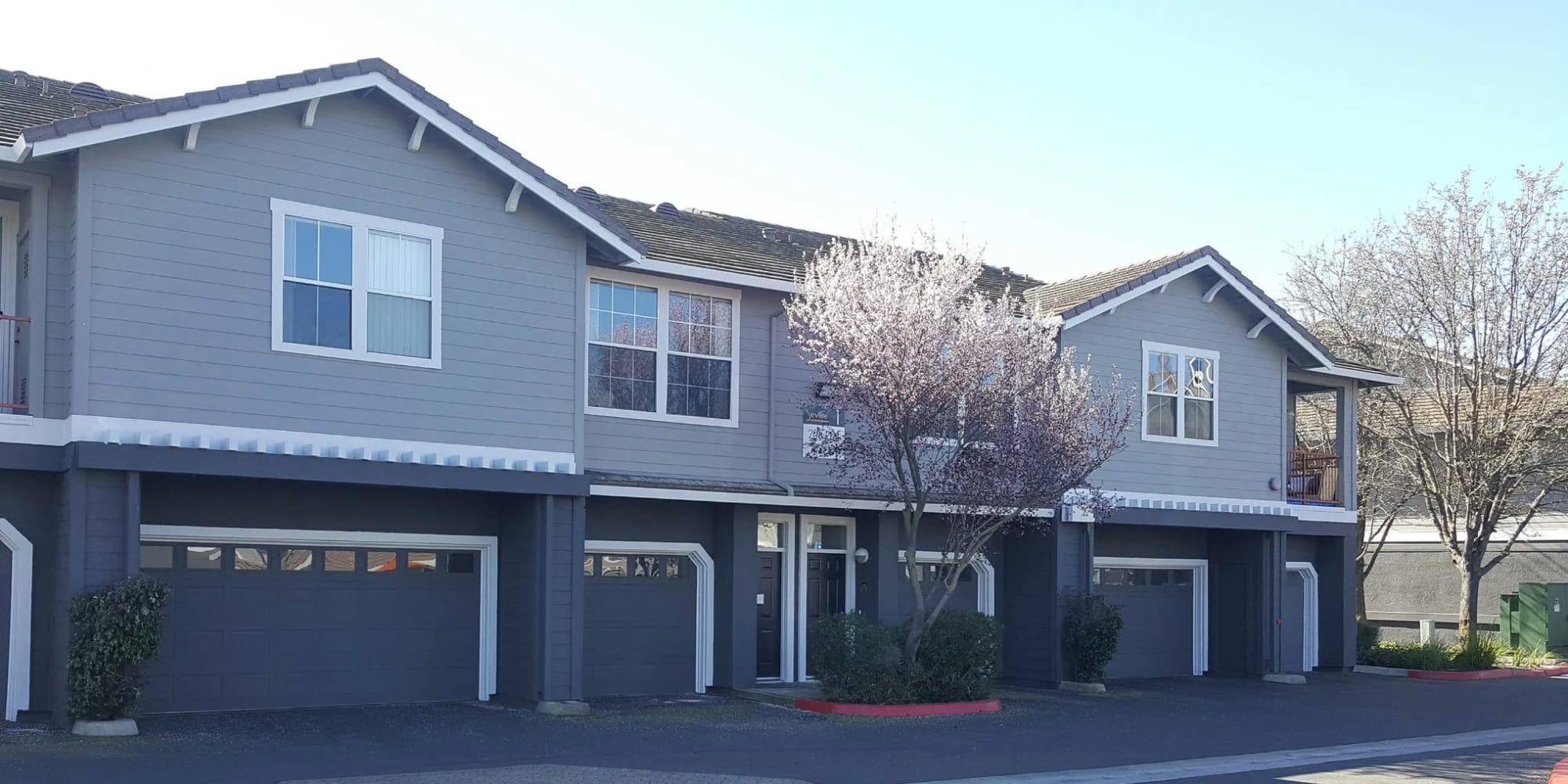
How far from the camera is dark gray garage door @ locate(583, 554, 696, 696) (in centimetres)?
1912

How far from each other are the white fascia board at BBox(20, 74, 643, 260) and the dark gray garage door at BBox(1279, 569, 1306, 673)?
14191mm

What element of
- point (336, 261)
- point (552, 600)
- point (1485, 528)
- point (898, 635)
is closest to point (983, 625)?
point (898, 635)

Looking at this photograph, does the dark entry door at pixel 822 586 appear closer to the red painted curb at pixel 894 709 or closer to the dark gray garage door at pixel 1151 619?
the red painted curb at pixel 894 709

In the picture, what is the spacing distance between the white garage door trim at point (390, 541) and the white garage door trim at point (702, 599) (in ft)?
7.52

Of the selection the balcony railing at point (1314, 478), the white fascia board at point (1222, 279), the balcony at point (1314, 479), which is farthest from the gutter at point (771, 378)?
the balcony railing at point (1314, 478)

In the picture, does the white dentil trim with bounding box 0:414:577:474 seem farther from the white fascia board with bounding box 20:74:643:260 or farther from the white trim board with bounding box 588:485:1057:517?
the white fascia board with bounding box 20:74:643:260

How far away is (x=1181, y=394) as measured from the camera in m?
23.9

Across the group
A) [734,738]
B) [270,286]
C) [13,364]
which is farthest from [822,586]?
[13,364]

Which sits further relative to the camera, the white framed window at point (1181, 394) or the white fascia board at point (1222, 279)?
the white framed window at point (1181, 394)

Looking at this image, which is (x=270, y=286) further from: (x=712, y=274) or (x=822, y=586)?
(x=822, y=586)

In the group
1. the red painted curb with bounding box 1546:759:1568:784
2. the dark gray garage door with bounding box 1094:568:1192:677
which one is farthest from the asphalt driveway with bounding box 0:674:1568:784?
the dark gray garage door with bounding box 1094:568:1192:677

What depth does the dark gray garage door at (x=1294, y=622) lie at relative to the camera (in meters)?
25.9

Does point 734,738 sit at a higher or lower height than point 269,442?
lower

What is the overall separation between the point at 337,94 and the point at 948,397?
745 centimetres
